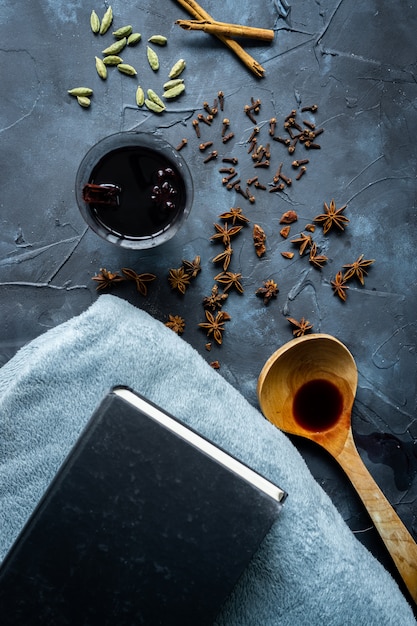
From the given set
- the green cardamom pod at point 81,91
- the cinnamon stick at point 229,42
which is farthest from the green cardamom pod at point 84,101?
the cinnamon stick at point 229,42

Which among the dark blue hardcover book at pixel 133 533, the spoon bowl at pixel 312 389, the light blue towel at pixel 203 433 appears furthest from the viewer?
the spoon bowl at pixel 312 389

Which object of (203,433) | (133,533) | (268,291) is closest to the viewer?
(133,533)

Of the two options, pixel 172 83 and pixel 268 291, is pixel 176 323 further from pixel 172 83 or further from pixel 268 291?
pixel 172 83

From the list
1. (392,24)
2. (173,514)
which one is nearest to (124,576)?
(173,514)

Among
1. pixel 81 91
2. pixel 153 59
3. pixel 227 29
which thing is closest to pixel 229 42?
pixel 227 29

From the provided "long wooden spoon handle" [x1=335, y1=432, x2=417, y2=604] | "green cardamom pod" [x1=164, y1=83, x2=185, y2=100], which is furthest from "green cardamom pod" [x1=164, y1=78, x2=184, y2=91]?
"long wooden spoon handle" [x1=335, y1=432, x2=417, y2=604]

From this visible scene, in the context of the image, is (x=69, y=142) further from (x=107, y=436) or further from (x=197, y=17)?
(x=107, y=436)

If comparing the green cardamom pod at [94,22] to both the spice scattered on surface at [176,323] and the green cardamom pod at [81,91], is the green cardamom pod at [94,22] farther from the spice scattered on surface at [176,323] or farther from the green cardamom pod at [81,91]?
the spice scattered on surface at [176,323]
